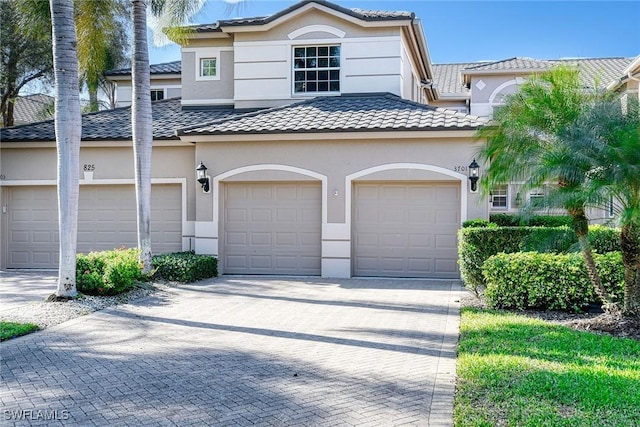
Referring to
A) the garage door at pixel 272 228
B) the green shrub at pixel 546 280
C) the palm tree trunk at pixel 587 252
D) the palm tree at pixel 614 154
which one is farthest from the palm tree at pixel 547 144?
the garage door at pixel 272 228

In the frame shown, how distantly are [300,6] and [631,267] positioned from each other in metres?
11.8

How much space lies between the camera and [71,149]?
31.6 feet

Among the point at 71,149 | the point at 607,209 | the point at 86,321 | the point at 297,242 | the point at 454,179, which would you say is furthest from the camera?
the point at 297,242

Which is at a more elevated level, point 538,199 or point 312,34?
point 312,34

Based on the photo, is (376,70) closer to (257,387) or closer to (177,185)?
(177,185)

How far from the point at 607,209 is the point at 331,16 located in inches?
429

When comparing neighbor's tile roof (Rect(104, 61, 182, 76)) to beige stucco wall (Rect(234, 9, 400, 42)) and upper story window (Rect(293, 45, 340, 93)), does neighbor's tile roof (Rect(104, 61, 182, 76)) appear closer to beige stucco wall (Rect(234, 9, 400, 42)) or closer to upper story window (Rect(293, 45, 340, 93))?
beige stucco wall (Rect(234, 9, 400, 42))

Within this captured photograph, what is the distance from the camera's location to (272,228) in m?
14.1

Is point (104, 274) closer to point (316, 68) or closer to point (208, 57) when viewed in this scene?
point (316, 68)

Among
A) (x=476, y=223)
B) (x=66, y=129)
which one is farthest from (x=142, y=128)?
(x=476, y=223)

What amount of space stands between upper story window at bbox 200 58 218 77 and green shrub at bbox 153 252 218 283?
7.04 meters

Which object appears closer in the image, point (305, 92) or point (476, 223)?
point (476, 223)

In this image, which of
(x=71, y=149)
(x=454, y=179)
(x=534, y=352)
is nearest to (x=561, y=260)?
(x=534, y=352)

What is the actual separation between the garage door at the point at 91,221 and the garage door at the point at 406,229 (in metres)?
5.06
